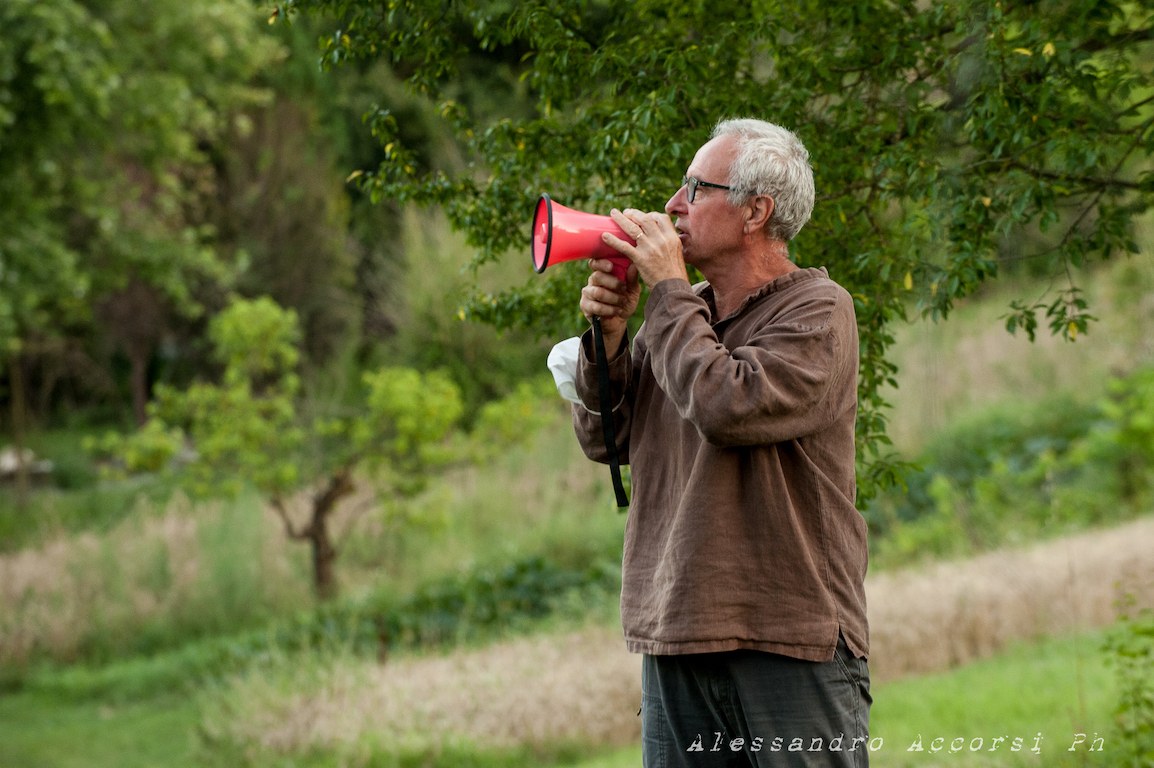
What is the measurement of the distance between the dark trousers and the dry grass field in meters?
4.30

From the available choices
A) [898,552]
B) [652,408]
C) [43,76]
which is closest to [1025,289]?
[898,552]

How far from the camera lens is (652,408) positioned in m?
2.83

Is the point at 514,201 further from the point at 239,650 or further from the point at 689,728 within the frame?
the point at 239,650

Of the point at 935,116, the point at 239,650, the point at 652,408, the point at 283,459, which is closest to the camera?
the point at 652,408

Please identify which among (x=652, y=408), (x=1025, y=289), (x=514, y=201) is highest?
(x=1025, y=289)

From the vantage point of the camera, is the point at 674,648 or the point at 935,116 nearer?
the point at 674,648

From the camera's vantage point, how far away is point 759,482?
2.56m

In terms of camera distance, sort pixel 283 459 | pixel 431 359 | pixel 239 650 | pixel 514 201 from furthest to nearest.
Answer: pixel 431 359 → pixel 283 459 → pixel 239 650 → pixel 514 201

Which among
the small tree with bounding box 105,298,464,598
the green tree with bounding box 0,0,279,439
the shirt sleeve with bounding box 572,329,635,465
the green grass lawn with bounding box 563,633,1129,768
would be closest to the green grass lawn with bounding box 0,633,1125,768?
the green grass lawn with bounding box 563,633,1129,768

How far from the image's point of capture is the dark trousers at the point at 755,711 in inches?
99.0

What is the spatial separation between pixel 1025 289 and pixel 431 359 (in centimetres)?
863

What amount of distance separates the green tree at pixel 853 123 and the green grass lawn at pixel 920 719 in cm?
174

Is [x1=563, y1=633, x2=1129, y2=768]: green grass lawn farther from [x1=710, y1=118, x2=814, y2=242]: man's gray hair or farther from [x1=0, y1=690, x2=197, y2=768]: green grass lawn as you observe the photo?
[x1=0, y1=690, x2=197, y2=768]: green grass lawn

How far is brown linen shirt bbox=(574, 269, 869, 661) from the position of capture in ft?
8.01
